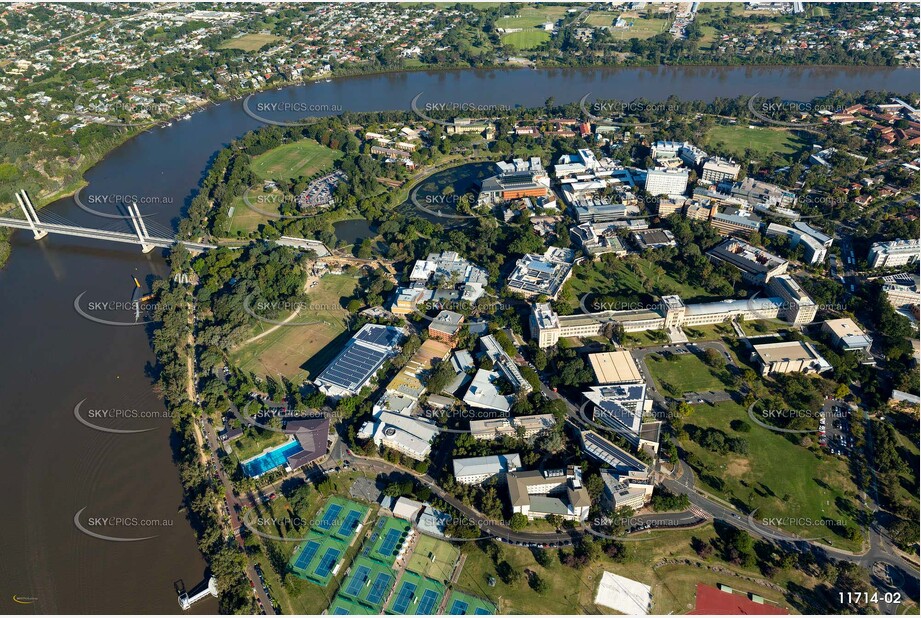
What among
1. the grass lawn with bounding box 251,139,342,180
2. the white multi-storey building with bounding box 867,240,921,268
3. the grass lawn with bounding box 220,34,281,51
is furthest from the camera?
the grass lawn with bounding box 220,34,281,51

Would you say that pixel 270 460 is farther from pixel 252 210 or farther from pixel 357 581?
pixel 252 210

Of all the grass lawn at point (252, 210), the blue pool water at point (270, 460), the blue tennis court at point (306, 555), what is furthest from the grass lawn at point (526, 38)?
the blue tennis court at point (306, 555)

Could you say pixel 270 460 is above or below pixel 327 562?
above

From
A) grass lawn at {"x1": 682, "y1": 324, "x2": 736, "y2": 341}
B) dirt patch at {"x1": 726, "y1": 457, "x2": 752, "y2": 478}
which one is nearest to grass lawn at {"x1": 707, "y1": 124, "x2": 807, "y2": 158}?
grass lawn at {"x1": 682, "y1": 324, "x2": 736, "y2": 341}

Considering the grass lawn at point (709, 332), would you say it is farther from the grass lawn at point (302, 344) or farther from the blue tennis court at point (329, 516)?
the blue tennis court at point (329, 516)

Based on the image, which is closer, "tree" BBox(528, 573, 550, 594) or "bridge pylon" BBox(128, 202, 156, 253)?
"tree" BBox(528, 573, 550, 594)

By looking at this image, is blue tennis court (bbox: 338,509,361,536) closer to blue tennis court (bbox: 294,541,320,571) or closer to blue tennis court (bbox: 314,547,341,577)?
blue tennis court (bbox: 314,547,341,577)

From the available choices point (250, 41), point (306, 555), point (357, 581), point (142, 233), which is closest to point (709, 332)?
point (357, 581)
